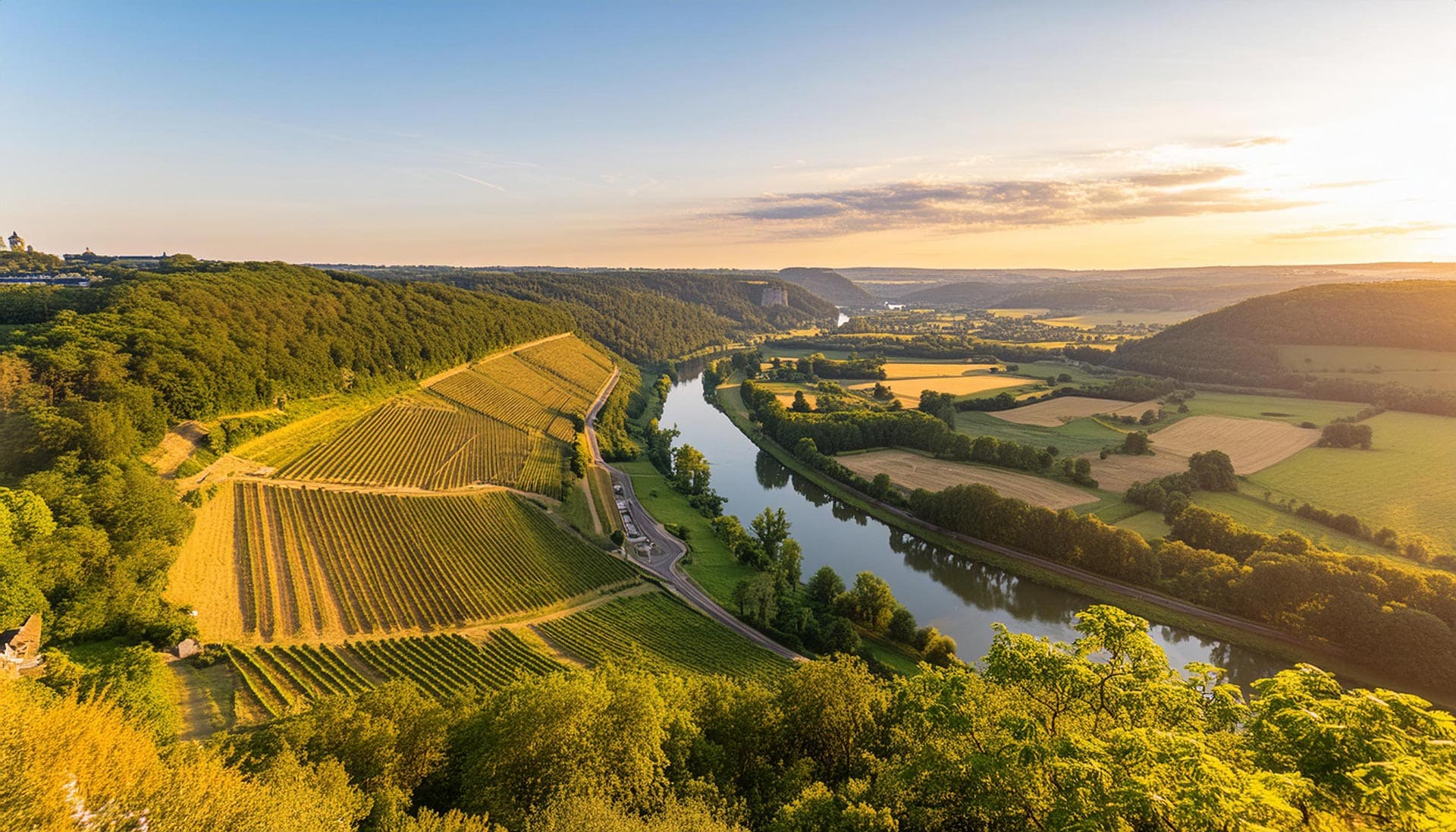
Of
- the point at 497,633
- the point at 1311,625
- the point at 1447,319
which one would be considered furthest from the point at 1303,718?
the point at 1447,319

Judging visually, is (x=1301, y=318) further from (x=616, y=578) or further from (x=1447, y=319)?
(x=616, y=578)

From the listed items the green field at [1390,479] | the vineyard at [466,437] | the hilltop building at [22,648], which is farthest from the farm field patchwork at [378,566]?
the green field at [1390,479]

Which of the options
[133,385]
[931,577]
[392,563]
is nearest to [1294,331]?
[931,577]

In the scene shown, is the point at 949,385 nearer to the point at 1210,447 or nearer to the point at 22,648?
the point at 1210,447

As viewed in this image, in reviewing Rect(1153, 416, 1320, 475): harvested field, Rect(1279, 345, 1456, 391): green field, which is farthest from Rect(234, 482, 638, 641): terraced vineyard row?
Rect(1279, 345, 1456, 391): green field

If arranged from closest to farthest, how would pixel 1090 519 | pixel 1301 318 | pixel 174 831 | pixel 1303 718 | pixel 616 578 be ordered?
1. pixel 174 831
2. pixel 1303 718
3. pixel 616 578
4. pixel 1090 519
5. pixel 1301 318
